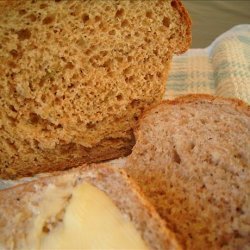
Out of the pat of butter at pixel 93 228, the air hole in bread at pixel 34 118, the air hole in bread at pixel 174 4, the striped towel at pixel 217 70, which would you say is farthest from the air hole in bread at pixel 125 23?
the pat of butter at pixel 93 228

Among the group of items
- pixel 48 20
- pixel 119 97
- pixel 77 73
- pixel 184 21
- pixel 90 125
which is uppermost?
pixel 48 20

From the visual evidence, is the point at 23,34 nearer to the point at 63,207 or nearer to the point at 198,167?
the point at 63,207

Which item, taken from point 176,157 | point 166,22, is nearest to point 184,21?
point 166,22

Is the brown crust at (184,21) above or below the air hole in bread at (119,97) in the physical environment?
above

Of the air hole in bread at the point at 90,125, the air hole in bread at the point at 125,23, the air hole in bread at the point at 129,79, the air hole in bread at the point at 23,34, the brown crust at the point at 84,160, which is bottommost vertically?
the brown crust at the point at 84,160

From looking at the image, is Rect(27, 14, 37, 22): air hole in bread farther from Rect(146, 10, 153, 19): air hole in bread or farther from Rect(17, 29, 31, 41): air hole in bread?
Rect(146, 10, 153, 19): air hole in bread

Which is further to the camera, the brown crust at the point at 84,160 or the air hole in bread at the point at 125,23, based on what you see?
the brown crust at the point at 84,160

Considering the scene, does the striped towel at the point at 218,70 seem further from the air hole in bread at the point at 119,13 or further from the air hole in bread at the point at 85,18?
the air hole in bread at the point at 85,18
